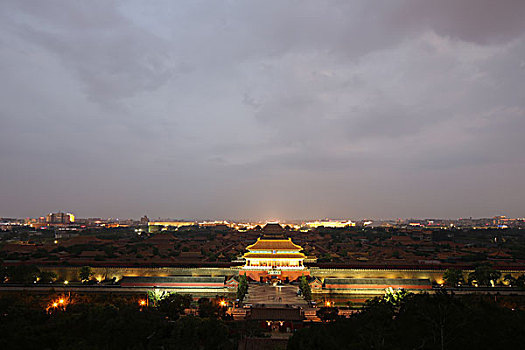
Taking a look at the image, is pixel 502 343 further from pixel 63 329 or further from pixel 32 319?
pixel 32 319

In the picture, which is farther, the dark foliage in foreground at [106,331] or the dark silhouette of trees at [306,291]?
the dark silhouette of trees at [306,291]

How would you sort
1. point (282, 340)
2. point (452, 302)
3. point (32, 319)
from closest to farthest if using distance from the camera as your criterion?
point (452, 302) < point (32, 319) < point (282, 340)

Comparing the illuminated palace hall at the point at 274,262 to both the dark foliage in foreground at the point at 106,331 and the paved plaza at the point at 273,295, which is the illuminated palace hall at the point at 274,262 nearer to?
the paved plaza at the point at 273,295

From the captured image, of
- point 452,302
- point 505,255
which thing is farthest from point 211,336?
point 505,255

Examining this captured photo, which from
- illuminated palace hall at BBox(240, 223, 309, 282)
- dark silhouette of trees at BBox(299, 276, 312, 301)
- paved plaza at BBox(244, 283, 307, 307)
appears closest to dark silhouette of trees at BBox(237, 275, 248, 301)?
paved plaza at BBox(244, 283, 307, 307)

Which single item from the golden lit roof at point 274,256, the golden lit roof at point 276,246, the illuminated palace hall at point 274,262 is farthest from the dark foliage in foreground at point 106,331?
the golden lit roof at point 276,246

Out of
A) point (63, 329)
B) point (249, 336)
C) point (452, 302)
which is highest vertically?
point (452, 302)
